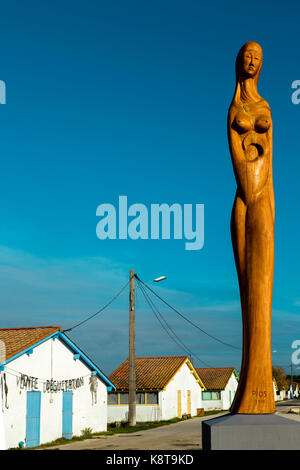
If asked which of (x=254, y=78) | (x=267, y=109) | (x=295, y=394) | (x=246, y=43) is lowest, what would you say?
(x=295, y=394)

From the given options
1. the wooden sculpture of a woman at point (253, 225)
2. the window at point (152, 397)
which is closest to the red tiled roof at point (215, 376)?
the window at point (152, 397)

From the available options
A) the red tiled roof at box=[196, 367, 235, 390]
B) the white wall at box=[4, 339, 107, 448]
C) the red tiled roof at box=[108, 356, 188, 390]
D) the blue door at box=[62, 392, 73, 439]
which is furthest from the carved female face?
the red tiled roof at box=[196, 367, 235, 390]

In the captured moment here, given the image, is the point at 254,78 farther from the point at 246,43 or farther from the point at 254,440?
the point at 254,440

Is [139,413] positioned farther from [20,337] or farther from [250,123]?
[250,123]

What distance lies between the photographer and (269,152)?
20.1ft

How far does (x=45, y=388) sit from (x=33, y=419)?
1.33m

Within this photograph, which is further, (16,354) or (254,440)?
(16,354)

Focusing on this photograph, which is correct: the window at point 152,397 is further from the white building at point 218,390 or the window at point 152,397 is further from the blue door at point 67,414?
the white building at point 218,390

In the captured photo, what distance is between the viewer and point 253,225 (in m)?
5.91

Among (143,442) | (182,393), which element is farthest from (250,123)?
(182,393)
